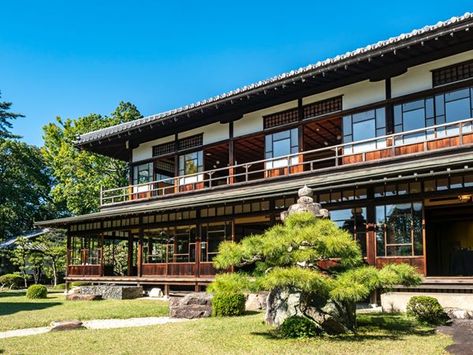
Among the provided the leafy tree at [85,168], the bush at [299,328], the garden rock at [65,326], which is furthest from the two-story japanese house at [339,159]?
the leafy tree at [85,168]

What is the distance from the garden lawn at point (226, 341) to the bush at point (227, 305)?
1.87 m

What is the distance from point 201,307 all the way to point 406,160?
765cm

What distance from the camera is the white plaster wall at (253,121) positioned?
66.0 feet

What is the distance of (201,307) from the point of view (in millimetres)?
13898

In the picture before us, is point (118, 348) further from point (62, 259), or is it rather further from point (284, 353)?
point (62, 259)

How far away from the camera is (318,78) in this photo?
17.9 meters

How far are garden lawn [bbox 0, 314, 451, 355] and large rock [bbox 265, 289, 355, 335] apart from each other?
324 millimetres

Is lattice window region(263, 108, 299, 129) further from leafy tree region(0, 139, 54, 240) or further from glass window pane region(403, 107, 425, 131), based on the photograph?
leafy tree region(0, 139, 54, 240)

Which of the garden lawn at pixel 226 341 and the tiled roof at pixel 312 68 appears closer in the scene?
the garden lawn at pixel 226 341

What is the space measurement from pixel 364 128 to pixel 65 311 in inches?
454

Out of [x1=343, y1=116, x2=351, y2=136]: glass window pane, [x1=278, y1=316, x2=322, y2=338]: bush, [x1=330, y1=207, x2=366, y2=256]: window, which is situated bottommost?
[x1=278, y1=316, x2=322, y2=338]: bush

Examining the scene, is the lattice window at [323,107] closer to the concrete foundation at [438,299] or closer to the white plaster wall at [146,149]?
the concrete foundation at [438,299]

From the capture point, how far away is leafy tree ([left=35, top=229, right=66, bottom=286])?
31.7 m

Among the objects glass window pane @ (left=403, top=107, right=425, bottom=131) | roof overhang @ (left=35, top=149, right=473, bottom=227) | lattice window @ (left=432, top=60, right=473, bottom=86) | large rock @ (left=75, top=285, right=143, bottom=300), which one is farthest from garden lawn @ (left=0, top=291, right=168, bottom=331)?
lattice window @ (left=432, top=60, right=473, bottom=86)
